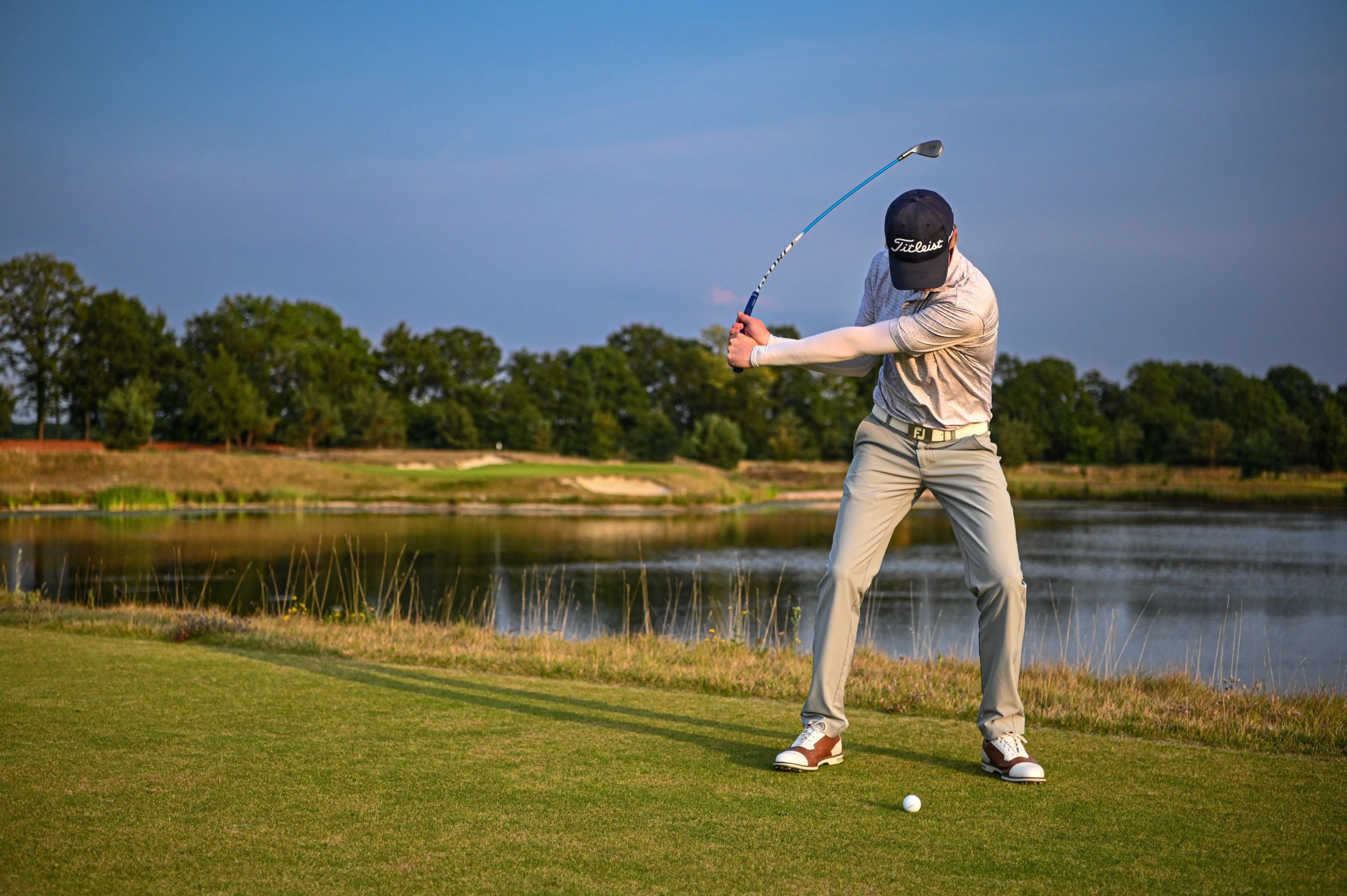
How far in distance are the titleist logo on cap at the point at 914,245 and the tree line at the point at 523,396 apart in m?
54.7

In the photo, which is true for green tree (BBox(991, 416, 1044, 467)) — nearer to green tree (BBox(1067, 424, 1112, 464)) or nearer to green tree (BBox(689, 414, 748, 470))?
green tree (BBox(1067, 424, 1112, 464))

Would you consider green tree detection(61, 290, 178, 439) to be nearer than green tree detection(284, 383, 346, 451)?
Yes

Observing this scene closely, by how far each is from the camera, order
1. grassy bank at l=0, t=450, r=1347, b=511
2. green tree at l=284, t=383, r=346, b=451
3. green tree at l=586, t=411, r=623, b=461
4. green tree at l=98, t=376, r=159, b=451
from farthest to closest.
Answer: green tree at l=586, t=411, r=623, b=461, green tree at l=284, t=383, r=346, b=451, green tree at l=98, t=376, r=159, b=451, grassy bank at l=0, t=450, r=1347, b=511

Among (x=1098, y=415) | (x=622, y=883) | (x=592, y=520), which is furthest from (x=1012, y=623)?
(x=1098, y=415)

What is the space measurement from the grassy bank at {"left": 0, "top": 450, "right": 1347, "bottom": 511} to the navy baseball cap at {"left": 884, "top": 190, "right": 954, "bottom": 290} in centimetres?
3720

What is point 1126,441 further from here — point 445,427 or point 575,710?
point 575,710

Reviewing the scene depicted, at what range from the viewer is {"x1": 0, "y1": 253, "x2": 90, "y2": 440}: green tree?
61406 mm

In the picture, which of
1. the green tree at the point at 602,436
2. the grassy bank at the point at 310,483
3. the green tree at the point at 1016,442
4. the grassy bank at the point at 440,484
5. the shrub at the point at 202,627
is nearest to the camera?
the shrub at the point at 202,627

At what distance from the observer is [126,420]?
52.0 metres

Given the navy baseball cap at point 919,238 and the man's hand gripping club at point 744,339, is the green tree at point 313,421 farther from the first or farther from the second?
the navy baseball cap at point 919,238

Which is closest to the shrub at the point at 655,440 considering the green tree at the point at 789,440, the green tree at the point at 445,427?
the green tree at the point at 789,440

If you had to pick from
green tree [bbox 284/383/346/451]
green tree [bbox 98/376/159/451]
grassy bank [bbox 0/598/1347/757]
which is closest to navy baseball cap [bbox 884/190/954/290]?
grassy bank [bbox 0/598/1347/757]

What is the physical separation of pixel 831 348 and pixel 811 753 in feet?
5.40

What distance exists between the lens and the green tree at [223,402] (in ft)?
203
